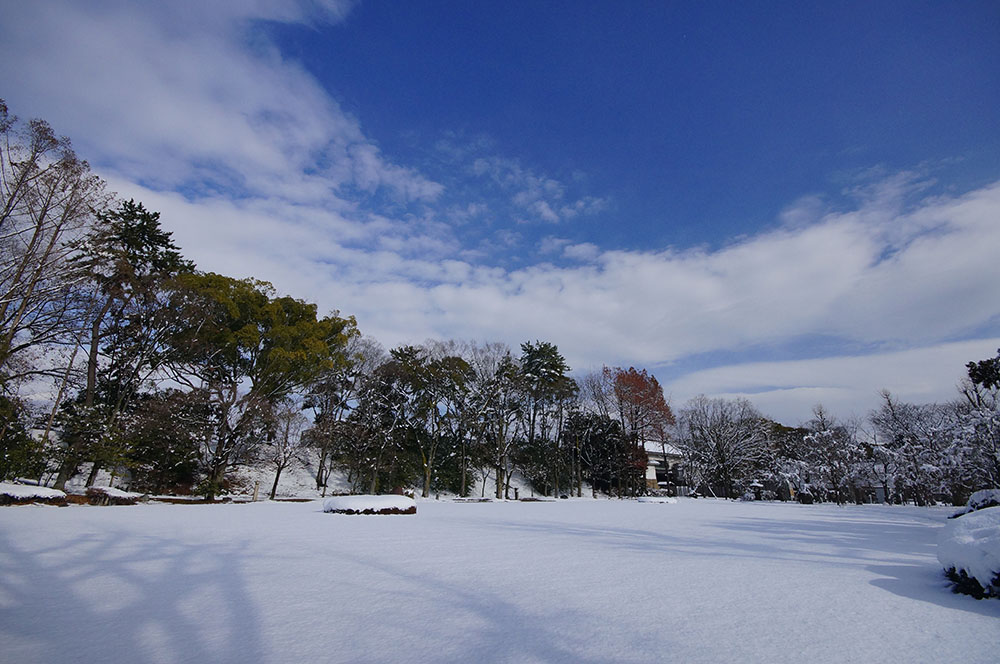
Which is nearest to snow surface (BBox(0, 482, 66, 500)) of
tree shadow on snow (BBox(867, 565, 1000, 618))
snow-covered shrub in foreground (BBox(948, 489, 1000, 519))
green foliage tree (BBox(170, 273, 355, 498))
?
green foliage tree (BBox(170, 273, 355, 498))

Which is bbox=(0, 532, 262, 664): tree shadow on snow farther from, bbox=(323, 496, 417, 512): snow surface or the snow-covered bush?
the snow-covered bush

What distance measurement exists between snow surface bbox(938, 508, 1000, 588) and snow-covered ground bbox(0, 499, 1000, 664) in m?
0.24

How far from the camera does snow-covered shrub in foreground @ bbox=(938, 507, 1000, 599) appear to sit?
3568 mm

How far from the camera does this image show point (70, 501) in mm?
13453

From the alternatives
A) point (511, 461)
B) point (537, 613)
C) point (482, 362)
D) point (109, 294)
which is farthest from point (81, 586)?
point (511, 461)

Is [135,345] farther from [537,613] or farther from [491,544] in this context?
[537,613]

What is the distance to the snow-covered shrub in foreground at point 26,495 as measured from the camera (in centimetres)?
1138

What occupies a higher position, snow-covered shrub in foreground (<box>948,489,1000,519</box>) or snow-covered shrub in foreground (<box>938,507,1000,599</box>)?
snow-covered shrub in foreground (<box>948,489,1000,519</box>)

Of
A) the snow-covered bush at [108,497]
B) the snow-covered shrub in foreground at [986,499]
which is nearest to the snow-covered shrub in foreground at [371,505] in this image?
the snow-covered bush at [108,497]

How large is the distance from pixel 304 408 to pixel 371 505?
54.6ft

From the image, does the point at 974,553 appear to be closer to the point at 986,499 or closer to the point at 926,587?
the point at 926,587

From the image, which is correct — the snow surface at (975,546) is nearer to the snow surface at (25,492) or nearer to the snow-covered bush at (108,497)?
the snow surface at (25,492)

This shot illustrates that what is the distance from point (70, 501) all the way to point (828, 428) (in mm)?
39645

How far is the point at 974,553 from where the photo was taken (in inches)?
147
